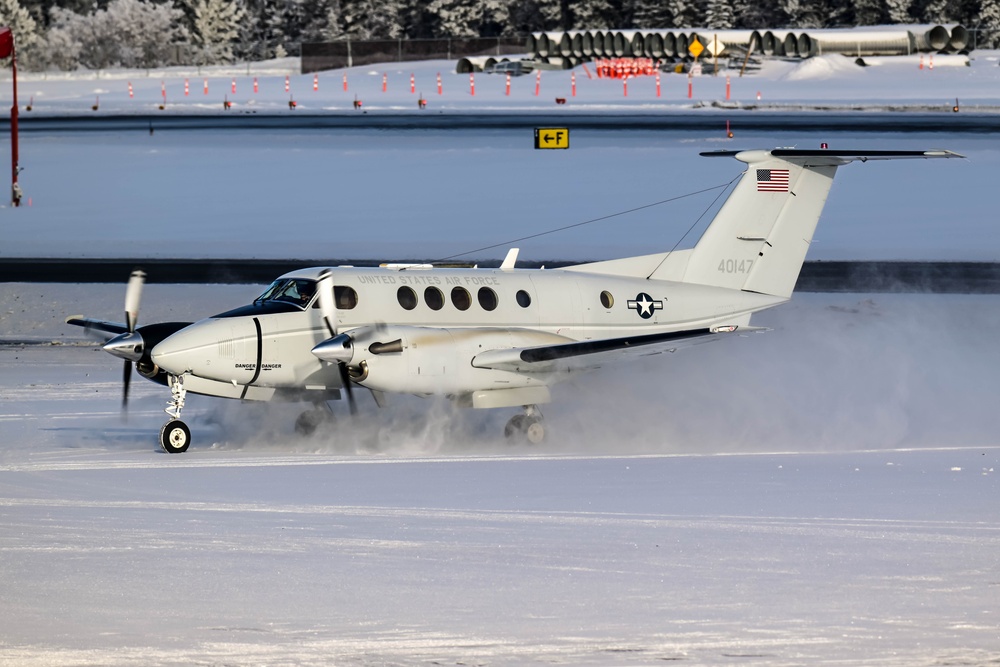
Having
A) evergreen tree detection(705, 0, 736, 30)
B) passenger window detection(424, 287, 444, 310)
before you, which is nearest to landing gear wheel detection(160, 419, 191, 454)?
passenger window detection(424, 287, 444, 310)

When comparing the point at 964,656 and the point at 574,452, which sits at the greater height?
the point at 964,656

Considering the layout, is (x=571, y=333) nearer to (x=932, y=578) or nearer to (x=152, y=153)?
(x=932, y=578)

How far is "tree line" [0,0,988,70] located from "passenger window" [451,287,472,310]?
85819 mm

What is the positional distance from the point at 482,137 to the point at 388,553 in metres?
38.0

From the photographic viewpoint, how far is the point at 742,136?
44.2 m

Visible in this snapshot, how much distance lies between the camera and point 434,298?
57.5 feet

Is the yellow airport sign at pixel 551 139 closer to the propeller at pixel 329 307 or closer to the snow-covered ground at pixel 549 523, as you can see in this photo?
the snow-covered ground at pixel 549 523

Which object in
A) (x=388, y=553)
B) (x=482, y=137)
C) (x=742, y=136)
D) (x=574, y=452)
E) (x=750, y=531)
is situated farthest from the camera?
(x=482, y=137)

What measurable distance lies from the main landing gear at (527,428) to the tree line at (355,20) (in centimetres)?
8588

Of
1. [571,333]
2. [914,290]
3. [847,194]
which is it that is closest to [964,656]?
[571,333]

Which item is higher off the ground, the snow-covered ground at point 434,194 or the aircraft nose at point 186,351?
the aircraft nose at point 186,351

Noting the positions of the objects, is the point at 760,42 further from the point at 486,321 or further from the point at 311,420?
the point at 311,420

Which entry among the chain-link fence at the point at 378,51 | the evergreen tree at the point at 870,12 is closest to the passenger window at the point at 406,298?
the chain-link fence at the point at 378,51

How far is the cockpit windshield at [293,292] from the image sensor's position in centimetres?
1689
